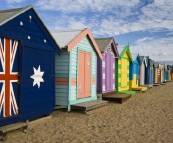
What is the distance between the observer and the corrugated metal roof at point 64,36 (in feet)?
30.7

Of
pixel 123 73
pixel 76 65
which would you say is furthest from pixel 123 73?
pixel 76 65

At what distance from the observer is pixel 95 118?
872cm

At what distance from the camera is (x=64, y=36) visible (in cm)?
1009

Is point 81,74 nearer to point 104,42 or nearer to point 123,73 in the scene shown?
point 104,42

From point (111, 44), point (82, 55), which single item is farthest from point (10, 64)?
point (111, 44)

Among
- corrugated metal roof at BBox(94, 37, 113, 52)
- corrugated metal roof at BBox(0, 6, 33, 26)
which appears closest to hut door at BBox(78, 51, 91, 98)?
corrugated metal roof at BBox(94, 37, 113, 52)

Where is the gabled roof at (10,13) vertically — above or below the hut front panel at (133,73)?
above

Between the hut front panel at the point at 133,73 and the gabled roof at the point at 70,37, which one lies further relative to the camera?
the hut front panel at the point at 133,73

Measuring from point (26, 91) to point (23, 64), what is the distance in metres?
0.86

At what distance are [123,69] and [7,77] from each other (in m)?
12.0

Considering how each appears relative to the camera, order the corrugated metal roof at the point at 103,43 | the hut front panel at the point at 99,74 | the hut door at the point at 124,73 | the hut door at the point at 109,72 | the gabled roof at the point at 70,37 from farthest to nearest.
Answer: the hut door at the point at 124,73 → the hut door at the point at 109,72 → the corrugated metal roof at the point at 103,43 → the hut front panel at the point at 99,74 → the gabled roof at the point at 70,37

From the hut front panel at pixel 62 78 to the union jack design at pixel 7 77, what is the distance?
3228 mm

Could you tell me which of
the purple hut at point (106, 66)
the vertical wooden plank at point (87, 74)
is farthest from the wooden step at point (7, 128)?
the purple hut at point (106, 66)

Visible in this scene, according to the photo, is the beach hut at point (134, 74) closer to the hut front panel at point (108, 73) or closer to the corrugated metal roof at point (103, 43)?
the hut front panel at point (108, 73)
